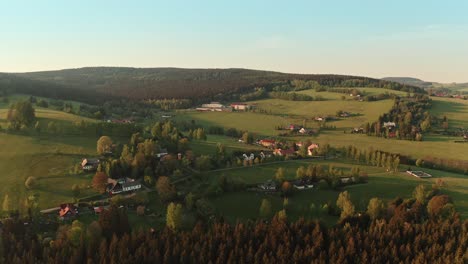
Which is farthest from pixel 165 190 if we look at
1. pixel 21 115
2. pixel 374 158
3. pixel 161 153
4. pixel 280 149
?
pixel 21 115

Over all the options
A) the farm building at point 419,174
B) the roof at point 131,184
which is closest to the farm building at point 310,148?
the farm building at point 419,174

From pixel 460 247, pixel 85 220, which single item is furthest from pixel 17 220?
pixel 460 247

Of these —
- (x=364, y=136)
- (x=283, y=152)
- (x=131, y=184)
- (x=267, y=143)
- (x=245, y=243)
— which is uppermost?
(x=364, y=136)

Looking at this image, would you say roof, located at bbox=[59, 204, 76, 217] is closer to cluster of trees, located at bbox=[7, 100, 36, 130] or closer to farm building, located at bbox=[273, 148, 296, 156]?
cluster of trees, located at bbox=[7, 100, 36, 130]

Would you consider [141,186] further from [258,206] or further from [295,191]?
[295,191]

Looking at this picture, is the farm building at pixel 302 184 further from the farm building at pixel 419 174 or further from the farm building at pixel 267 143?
the farm building at pixel 267 143

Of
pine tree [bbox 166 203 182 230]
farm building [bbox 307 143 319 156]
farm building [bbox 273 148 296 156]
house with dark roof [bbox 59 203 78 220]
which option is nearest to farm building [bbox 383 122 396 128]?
farm building [bbox 307 143 319 156]

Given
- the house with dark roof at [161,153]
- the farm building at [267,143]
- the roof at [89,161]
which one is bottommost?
the farm building at [267,143]

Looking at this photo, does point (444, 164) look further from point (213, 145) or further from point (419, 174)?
point (213, 145)

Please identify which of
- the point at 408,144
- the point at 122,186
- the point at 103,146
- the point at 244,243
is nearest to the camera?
the point at 244,243
